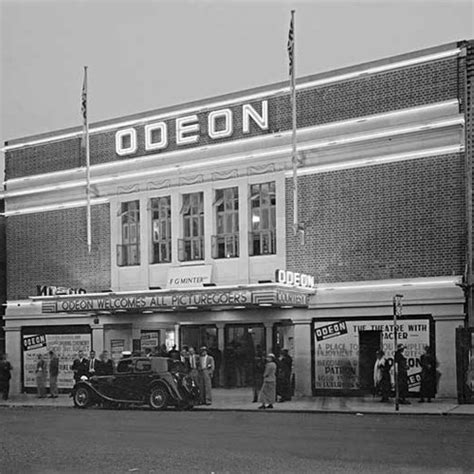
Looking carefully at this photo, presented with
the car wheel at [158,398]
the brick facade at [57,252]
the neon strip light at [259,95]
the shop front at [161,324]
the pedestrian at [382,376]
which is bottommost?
the car wheel at [158,398]

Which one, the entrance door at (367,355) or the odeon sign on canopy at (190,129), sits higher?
the odeon sign on canopy at (190,129)

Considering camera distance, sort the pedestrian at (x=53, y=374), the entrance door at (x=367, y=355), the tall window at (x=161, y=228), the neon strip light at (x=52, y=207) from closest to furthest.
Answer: the entrance door at (x=367, y=355) → the pedestrian at (x=53, y=374) → the tall window at (x=161, y=228) → the neon strip light at (x=52, y=207)

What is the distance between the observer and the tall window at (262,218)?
2853cm

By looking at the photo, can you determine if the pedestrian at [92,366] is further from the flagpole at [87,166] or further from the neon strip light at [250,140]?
the neon strip light at [250,140]

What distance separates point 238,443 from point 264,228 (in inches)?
547

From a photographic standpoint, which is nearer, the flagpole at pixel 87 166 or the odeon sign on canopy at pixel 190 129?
the odeon sign on canopy at pixel 190 129

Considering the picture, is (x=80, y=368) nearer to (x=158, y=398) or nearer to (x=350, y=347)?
(x=158, y=398)

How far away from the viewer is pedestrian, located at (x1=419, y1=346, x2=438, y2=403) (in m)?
24.0

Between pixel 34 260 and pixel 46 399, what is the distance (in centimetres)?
614

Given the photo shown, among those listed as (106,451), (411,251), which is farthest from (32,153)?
(106,451)

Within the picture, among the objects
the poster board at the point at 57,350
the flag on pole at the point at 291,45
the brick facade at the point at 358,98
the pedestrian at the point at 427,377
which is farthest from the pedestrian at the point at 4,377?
the pedestrian at the point at 427,377

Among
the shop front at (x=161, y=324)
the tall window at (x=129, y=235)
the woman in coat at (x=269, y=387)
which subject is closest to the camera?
the woman in coat at (x=269, y=387)

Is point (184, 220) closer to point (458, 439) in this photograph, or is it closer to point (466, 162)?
point (466, 162)

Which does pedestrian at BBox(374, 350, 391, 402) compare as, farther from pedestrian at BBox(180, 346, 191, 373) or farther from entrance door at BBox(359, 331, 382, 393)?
pedestrian at BBox(180, 346, 191, 373)
